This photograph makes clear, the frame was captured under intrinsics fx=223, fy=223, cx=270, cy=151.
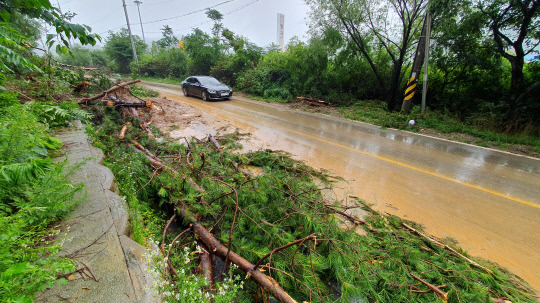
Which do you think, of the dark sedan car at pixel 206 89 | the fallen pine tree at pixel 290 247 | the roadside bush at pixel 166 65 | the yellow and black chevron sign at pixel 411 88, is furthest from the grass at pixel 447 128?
the roadside bush at pixel 166 65

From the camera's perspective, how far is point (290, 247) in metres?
2.31

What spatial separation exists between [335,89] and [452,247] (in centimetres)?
1259

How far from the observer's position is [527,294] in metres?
2.25

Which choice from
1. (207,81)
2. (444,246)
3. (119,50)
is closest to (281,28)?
(119,50)

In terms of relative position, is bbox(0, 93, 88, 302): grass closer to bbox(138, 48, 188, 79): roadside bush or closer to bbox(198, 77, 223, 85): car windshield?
bbox(198, 77, 223, 85): car windshield

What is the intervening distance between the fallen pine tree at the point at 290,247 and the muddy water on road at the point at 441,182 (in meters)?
0.46

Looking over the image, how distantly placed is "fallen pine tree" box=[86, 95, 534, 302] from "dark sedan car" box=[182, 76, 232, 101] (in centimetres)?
1020

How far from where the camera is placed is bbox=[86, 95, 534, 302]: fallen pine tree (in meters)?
1.99

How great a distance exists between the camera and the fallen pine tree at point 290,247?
1993 mm

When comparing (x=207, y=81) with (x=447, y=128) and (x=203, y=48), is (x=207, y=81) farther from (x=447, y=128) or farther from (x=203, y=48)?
(x=447, y=128)

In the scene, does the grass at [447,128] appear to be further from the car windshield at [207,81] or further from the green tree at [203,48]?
the green tree at [203,48]

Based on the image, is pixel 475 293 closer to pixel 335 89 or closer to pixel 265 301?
pixel 265 301

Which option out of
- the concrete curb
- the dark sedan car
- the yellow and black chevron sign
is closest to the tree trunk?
the yellow and black chevron sign

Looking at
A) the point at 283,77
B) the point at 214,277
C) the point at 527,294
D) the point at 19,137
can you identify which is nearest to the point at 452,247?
the point at 527,294
